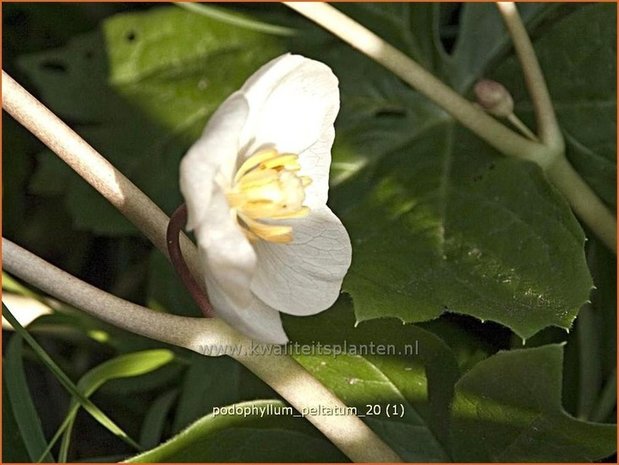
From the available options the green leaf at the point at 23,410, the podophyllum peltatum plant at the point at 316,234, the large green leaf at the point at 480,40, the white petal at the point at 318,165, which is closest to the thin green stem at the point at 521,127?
the podophyllum peltatum plant at the point at 316,234

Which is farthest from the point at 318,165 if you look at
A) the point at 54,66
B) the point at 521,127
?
the point at 54,66

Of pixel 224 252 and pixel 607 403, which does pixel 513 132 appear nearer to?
pixel 607 403

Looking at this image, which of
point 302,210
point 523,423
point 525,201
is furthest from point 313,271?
point 525,201

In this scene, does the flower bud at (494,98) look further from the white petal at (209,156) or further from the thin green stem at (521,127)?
the white petal at (209,156)

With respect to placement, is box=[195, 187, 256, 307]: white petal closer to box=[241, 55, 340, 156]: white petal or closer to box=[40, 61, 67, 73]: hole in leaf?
box=[241, 55, 340, 156]: white petal

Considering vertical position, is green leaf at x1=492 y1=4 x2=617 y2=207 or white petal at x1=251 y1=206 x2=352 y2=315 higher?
green leaf at x1=492 y1=4 x2=617 y2=207

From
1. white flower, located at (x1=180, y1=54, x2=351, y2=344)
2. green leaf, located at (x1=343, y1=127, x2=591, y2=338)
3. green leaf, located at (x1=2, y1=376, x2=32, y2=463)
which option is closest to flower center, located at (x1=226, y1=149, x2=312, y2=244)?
white flower, located at (x1=180, y1=54, x2=351, y2=344)

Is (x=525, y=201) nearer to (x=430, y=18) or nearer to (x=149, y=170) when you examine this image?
(x=430, y=18)
